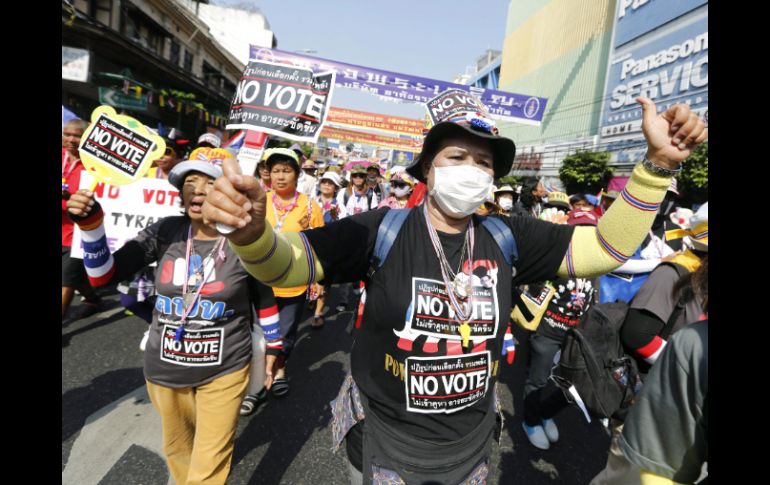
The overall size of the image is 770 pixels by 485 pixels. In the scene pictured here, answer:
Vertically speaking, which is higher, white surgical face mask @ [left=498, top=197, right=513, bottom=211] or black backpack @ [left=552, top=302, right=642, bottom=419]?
white surgical face mask @ [left=498, top=197, right=513, bottom=211]

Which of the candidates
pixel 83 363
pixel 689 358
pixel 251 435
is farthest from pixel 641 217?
pixel 83 363

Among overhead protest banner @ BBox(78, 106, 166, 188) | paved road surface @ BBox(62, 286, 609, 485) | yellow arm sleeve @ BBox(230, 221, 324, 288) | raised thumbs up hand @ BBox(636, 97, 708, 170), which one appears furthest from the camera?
paved road surface @ BBox(62, 286, 609, 485)

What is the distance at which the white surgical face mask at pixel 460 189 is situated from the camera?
1474 millimetres

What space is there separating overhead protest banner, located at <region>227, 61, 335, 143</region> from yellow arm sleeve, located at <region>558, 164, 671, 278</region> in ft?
6.30

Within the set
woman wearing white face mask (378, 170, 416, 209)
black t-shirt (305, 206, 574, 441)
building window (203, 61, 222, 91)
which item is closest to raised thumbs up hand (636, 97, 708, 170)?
black t-shirt (305, 206, 574, 441)

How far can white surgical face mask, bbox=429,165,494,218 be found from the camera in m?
1.47

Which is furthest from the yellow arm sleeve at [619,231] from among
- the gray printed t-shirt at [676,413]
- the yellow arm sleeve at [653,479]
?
the yellow arm sleeve at [653,479]

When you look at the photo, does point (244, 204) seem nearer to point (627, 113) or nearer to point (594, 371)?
point (594, 371)

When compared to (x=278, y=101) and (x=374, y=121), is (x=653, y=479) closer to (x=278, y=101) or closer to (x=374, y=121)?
(x=278, y=101)

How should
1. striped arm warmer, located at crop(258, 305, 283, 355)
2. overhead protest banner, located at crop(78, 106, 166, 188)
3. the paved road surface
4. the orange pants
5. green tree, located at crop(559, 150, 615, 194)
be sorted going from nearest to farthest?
the orange pants
overhead protest banner, located at crop(78, 106, 166, 188)
striped arm warmer, located at crop(258, 305, 283, 355)
the paved road surface
green tree, located at crop(559, 150, 615, 194)

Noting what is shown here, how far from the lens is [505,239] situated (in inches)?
61.2

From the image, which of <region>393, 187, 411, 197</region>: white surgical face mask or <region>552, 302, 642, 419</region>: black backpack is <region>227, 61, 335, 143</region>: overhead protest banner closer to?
<region>552, 302, 642, 419</region>: black backpack

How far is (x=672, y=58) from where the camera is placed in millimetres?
19250

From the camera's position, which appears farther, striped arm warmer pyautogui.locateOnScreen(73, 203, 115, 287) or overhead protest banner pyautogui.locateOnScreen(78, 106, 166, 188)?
overhead protest banner pyautogui.locateOnScreen(78, 106, 166, 188)
